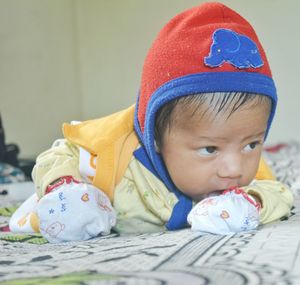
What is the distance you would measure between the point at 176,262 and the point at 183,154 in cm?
36

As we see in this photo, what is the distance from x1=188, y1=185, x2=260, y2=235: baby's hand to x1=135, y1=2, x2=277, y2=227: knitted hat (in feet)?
0.49

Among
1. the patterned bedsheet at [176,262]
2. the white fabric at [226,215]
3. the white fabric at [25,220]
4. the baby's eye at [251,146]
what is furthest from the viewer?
the white fabric at [25,220]

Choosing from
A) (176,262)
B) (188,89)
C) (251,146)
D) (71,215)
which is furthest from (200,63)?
(176,262)

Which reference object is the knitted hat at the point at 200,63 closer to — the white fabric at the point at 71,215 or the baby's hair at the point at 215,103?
the baby's hair at the point at 215,103

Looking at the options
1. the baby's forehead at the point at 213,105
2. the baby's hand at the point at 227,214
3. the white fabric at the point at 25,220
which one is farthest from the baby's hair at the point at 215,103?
the white fabric at the point at 25,220

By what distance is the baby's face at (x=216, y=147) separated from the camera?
2.59 feet

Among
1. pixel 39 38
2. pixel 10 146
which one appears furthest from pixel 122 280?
pixel 39 38

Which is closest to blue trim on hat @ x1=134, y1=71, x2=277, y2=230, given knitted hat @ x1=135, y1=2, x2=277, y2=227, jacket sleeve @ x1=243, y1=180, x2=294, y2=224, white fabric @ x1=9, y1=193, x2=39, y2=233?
knitted hat @ x1=135, y1=2, x2=277, y2=227

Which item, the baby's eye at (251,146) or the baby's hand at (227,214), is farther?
the baby's eye at (251,146)

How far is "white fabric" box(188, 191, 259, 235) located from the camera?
72 centimetres

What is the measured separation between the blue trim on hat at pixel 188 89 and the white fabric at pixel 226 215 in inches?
5.0

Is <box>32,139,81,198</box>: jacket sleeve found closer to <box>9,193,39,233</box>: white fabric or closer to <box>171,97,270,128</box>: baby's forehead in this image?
<box>9,193,39,233</box>: white fabric

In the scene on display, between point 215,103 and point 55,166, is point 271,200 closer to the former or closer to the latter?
point 215,103

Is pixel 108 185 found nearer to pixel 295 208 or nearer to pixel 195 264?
pixel 295 208
